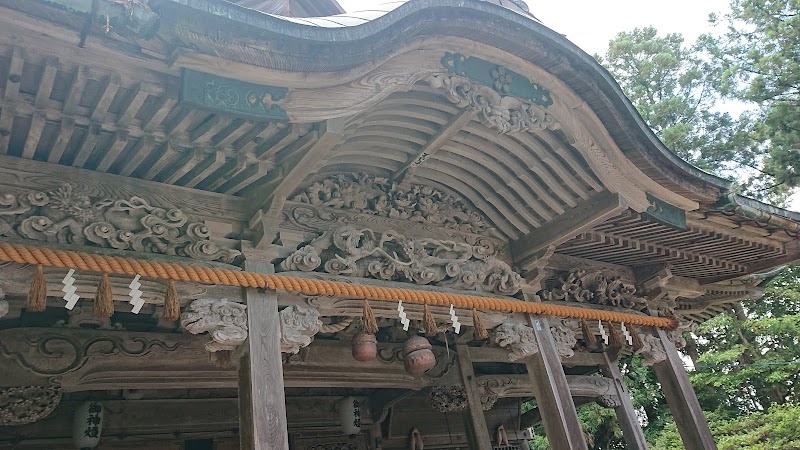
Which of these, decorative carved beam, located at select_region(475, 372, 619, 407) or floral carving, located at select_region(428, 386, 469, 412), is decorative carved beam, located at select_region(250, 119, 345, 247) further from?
decorative carved beam, located at select_region(475, 372, 619, 407)

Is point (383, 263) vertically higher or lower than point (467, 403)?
higher

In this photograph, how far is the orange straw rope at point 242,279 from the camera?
3.48 meters

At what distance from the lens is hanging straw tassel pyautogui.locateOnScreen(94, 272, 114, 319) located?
3484mm

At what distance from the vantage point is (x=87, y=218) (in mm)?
3859

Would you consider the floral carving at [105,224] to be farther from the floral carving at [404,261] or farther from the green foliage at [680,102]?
the green foliage at [680,102]

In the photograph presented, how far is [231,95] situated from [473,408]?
5161mm

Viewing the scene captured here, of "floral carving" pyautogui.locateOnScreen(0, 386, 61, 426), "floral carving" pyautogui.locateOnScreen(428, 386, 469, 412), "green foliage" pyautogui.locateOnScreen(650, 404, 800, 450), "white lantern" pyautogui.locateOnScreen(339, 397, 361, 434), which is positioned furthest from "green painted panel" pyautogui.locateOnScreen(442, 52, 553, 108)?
"green foliage" pyautogui.locateOnScreen(650, 404, 800, 450)

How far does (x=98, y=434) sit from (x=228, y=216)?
9.86 ft

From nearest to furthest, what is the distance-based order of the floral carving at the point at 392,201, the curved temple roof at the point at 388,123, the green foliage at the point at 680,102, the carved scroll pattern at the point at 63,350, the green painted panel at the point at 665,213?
the curved temple roof at the point at 388,123 < the carved scroll pattern at the point at 63,350 < the floral carving at the point at 392,201 < the green painted panel at the point at 665,213 < the green foliage at the point at 680,102

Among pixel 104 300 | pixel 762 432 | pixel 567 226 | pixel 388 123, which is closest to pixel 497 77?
pixel 388 123

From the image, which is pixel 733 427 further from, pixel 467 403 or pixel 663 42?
pixel 663 42

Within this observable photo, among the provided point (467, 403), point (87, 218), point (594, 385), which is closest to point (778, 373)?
point (594, 385)

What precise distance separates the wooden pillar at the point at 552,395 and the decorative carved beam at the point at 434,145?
206cm

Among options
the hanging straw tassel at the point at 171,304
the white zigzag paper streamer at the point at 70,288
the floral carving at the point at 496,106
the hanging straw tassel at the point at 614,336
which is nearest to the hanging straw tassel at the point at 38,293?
the white zigzag paper streamer at the point at 70,288
